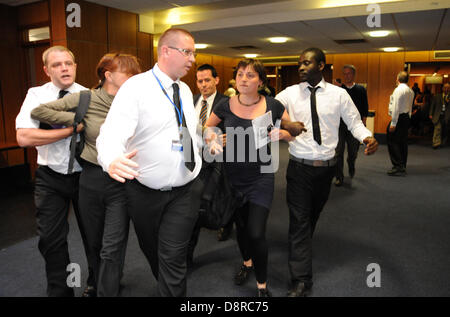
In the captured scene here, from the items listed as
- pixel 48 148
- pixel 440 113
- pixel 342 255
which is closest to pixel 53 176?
pixel 48 148

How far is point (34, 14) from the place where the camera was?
19.1ft

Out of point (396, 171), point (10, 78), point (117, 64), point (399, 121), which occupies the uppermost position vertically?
point (10, 78)

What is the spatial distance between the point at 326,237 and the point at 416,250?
32.0 inches

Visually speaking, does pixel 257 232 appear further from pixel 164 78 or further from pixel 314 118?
pixel 164 78

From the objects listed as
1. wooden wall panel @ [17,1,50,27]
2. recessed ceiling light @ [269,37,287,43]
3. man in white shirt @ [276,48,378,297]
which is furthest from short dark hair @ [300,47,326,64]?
recessed ceiling light @ [269,37,287,43]

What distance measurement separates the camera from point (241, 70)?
98.6 inches

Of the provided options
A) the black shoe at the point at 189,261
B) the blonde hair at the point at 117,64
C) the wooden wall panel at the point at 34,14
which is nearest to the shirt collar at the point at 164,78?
the blonde hair at the point at 117,64

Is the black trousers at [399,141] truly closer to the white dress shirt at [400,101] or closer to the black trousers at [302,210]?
the white dress shirt at [400,101]

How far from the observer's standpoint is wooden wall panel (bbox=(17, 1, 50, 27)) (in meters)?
5.70

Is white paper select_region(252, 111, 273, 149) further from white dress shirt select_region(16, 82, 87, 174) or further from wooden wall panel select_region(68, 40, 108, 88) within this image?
wooden wall panel select_region(68, 40, 108, 88)

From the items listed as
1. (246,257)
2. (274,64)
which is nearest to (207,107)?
(246,257)

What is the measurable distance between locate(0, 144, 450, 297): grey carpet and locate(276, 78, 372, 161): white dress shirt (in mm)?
1032

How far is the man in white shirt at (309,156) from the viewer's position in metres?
2.54

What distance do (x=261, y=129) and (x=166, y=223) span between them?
3.08ft
